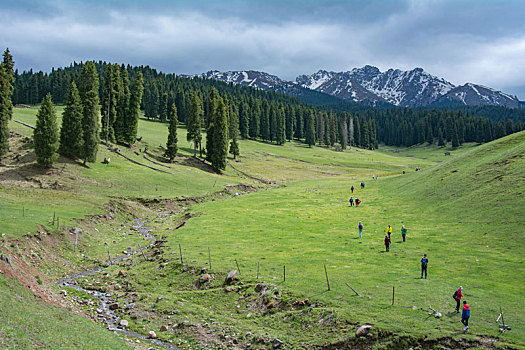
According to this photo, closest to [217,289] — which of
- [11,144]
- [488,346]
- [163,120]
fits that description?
[488,346]

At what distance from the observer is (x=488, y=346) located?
1655 centimetres

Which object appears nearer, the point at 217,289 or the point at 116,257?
the point at 217,289

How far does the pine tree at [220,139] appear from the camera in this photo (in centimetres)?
9381

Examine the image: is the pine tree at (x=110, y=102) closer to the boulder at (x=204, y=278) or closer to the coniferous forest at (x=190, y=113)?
the coniferous forest at (x=190, y=113)

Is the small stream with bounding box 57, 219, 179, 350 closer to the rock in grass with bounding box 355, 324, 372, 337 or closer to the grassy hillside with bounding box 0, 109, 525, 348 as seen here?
the grassy hillside with bounding box 0, 109, 525, 348

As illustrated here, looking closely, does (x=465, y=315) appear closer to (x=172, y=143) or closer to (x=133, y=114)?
(x=172, y=143)

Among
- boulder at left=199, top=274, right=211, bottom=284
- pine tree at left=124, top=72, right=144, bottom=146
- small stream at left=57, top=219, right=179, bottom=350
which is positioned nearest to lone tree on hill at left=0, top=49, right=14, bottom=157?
pine tree at left=124, top=72, right=144, bottom=146

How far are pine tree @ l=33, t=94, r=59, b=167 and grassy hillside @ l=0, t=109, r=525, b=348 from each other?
210 cm

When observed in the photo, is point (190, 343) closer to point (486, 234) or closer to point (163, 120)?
point (486, 234)

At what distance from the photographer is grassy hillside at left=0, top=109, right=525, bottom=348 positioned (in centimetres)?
2061

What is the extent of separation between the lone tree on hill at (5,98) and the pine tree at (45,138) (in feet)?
16.3

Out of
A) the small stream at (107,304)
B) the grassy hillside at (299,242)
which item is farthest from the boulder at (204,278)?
the small stream at (107,304)

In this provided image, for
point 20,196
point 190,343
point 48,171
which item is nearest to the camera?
point 190,343

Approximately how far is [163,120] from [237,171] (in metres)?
83.8
